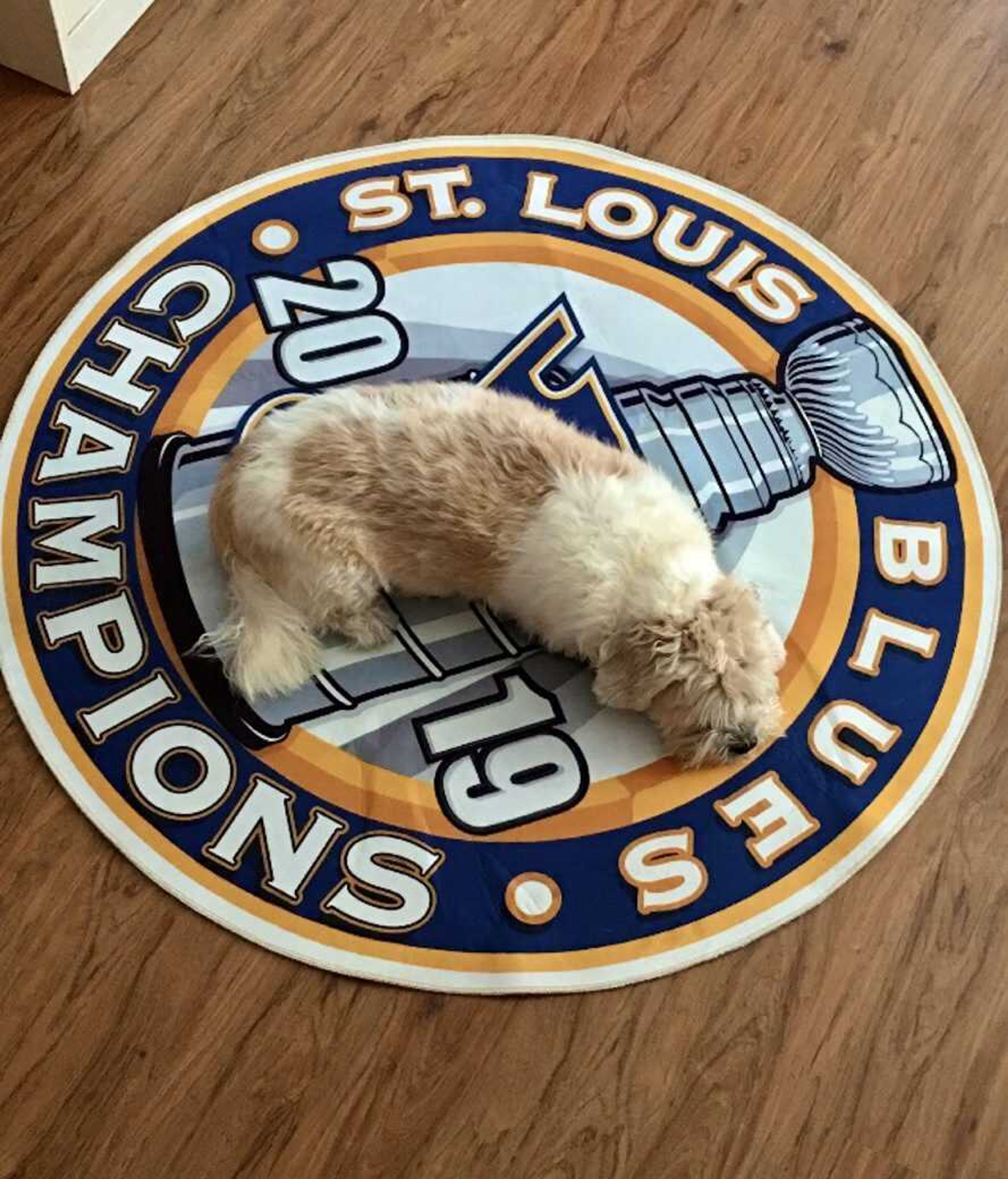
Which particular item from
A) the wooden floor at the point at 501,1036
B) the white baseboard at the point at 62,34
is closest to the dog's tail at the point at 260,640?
the wooden floor at the point at 501,1036

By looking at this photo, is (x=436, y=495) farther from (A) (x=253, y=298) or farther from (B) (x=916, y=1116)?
(B) (x=916, y=1116)

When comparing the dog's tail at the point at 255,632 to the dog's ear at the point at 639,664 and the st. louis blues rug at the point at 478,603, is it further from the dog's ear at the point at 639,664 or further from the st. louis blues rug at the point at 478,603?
the dog's ear at the point at 639,664

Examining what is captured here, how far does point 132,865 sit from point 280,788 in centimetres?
21

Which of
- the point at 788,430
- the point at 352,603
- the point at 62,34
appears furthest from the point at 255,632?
the point at 62,34

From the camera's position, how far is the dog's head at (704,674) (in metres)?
1.69

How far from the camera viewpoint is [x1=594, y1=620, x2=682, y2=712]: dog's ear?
5.53 feet

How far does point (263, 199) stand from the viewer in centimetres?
222

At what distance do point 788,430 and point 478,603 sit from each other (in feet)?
1.85

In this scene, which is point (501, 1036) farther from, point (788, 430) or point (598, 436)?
point (788, 430)

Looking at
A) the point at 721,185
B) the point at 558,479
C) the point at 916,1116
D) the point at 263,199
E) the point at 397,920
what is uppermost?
the point at 721,185

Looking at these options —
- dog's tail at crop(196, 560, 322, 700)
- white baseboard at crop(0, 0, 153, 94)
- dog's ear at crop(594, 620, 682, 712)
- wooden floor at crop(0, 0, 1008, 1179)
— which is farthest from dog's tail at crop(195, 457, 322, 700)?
white baseboard at crop(0, 0, 153, 94)

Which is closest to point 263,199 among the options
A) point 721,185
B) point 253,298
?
point 253,298

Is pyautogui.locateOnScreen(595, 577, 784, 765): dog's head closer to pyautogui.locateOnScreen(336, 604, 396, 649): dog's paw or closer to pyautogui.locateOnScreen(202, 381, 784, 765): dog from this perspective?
pyautogui.locateOnScreen(202, 381, 784, 765): dog

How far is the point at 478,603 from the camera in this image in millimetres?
1896
